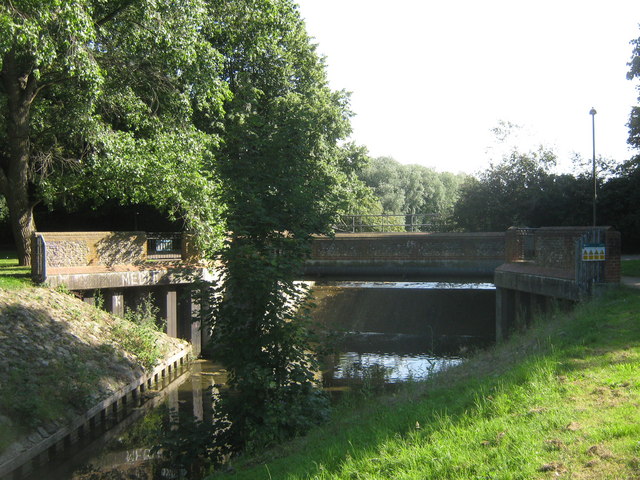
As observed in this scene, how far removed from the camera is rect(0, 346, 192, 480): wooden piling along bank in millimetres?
9078

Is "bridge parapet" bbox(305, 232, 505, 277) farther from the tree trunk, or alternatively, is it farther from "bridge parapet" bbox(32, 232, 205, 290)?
the tree trunk

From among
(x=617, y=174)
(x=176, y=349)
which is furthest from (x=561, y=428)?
(x=617, y=174)

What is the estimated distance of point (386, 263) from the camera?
2166 cm

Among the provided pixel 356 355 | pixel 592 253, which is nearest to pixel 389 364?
pixel 356 355

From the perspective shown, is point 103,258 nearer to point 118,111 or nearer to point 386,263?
point 118,111

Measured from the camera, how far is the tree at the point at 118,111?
16484 millimetres

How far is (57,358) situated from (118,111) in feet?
29.9

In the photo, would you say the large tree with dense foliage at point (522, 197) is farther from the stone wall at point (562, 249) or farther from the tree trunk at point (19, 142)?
the tree trunk at point (19, 142)

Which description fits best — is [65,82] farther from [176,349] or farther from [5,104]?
[176,349]

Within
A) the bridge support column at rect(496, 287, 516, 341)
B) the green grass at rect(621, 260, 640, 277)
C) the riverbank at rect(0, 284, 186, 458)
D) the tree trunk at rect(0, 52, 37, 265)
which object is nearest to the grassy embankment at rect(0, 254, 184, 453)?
the riverbank at rect(0, 284, 186, 458)

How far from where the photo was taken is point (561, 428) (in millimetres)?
5410

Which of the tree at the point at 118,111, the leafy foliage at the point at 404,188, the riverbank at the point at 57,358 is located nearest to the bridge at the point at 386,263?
the riverbank at the point at 57,358

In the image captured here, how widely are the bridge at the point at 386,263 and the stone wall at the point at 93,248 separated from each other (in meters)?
0.03

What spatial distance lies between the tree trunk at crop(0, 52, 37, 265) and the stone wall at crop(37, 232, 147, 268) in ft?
5.66
